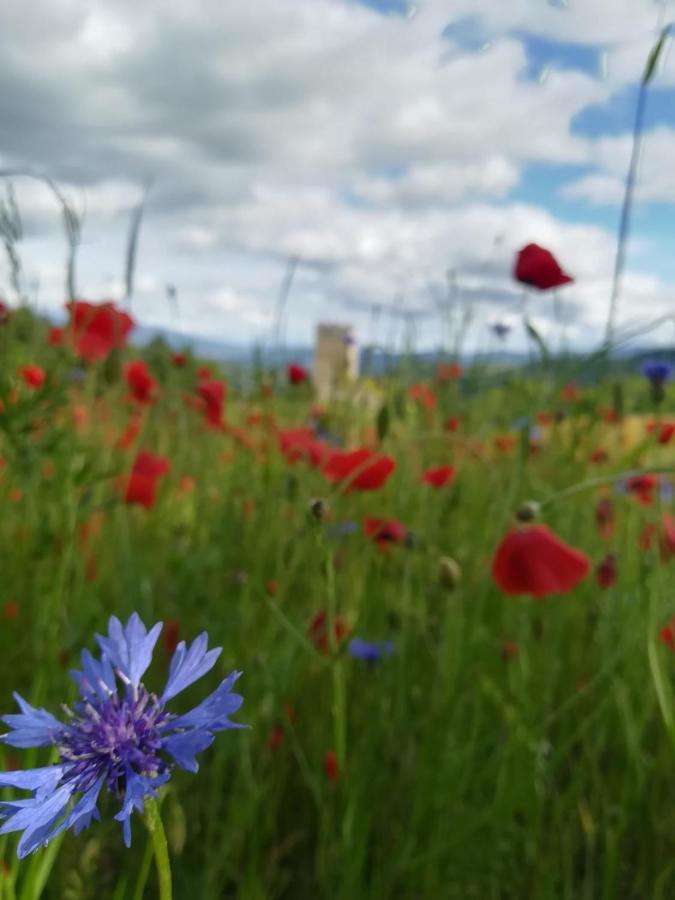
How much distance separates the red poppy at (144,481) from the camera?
150cm

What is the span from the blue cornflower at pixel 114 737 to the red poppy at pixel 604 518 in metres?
1.56

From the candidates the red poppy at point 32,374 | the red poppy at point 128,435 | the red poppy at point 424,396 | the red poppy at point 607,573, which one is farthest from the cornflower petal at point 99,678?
the red poppy at point 128,435

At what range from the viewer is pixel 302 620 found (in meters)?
1.40

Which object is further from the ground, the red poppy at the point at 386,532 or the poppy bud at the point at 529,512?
the poppy bud at the point at 529,512

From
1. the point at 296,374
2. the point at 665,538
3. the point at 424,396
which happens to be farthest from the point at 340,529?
the point at 424,396

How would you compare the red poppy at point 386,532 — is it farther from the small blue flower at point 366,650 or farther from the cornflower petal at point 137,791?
the cornflower petal at point 137,791

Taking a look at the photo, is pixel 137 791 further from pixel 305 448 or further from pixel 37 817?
pixel 305 448

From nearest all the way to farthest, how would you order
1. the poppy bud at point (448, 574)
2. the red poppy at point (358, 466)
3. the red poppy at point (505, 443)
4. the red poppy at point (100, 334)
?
1. the poppy bud at point (448, 574)
2. the red poppy at point (358, 466)
3. the red poppy at point (100, 334)
4. the red poppy at point (505, 443)

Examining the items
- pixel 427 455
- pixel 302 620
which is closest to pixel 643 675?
pixel 302 620

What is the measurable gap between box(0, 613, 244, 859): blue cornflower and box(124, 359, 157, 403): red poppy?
166 centimetres

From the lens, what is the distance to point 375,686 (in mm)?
1232

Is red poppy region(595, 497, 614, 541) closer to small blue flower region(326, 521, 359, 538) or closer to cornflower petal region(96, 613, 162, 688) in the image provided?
small blue flower region(326, 521, 359, 538)

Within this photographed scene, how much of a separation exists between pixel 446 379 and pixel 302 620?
0.80 metres

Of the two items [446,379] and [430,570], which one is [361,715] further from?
[446,379]
